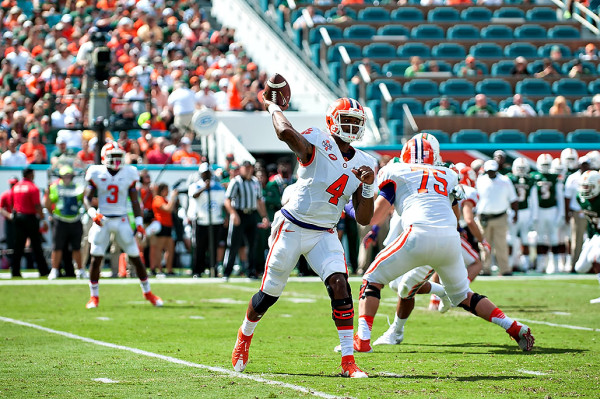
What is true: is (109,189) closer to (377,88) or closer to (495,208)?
(495,208)

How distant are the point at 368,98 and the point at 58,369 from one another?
15035mm

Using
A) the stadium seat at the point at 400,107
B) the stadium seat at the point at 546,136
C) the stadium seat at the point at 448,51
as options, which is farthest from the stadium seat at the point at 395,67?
the stadium seat at the point at 546,136

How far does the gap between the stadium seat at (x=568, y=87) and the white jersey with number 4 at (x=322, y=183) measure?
56.4ft

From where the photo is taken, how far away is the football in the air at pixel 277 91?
7227 mm

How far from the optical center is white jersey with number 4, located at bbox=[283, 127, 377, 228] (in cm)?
720

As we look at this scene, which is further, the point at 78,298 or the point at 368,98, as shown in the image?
the point at 368,98

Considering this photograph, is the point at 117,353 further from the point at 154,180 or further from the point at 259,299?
the point at 154,180

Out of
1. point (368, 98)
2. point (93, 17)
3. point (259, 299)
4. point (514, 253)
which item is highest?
point (93, 17)

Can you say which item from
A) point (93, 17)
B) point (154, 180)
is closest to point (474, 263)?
point (154, 180)

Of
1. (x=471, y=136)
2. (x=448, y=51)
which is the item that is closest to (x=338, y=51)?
(x=448, y=51)

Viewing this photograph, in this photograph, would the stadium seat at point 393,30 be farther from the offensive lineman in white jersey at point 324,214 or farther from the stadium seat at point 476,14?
the offensive lineman in white jersey at point 324,214

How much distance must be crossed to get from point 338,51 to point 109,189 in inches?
476

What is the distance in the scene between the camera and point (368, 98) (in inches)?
861

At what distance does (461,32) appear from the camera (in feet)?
83.5
